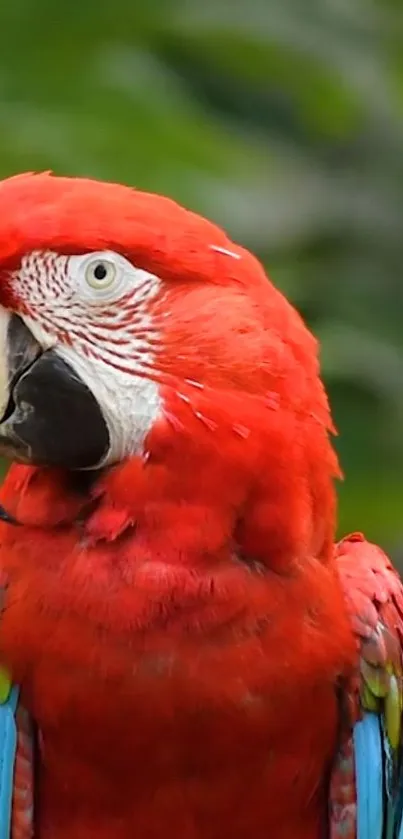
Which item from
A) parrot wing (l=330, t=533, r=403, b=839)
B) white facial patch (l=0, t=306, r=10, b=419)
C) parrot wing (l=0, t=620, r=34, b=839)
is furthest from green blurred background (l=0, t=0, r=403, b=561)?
parrot wing (l=0, t=620, r=34, b=839)

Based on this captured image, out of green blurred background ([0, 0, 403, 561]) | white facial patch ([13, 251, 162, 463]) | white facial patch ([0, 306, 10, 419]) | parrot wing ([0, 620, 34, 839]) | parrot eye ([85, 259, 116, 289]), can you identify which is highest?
green blurred background ([0, 0, 403, 561])

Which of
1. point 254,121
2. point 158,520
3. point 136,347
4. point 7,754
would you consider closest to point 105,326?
point 136,347

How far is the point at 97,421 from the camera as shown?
108cm

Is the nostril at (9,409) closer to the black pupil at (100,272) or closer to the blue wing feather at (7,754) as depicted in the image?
the black pupil at (100,272)

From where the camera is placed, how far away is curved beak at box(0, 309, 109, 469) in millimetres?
A: 1057

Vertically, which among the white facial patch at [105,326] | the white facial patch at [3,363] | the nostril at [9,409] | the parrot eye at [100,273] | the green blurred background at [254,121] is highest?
the green blurred background at [254,121]

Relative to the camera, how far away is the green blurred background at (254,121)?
146cm

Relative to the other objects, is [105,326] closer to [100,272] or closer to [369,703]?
[100,272]

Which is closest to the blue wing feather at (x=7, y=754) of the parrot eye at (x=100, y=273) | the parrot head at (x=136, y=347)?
the parrot head at (x=136, y=347)

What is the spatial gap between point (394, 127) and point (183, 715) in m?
1.29

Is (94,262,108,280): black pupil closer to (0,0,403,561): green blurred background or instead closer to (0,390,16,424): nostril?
(0,390,16,424): nostril

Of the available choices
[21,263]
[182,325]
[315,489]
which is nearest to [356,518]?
[315,489]

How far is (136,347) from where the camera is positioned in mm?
1083

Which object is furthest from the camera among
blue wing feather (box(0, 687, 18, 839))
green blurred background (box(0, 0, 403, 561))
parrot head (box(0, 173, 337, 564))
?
green blurred background (box(0, 0, 403, 561))
